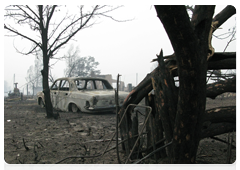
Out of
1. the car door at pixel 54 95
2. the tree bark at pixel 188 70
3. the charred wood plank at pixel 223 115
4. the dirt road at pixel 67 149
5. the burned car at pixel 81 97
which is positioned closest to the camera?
the tree bark at pixel 188 70

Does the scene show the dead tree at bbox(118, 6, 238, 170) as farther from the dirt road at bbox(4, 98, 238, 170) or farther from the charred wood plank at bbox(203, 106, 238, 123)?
the dirt road at bbox(4, 98, 238, 170)

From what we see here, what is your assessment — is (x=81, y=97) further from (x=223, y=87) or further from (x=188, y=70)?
(x=188, y=70)

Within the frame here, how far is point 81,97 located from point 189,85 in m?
6.21

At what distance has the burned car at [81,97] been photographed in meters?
7.24

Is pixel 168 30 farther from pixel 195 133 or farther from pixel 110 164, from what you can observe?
pixel 110 164

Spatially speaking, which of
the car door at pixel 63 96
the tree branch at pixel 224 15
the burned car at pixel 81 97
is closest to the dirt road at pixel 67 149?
the tree branch at pixel 224 15

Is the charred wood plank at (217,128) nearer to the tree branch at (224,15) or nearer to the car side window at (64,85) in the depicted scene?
the tree branch at (224,15)

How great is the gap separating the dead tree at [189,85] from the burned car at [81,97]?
4639mm

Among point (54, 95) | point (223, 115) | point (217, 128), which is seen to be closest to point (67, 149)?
point (217, 128)

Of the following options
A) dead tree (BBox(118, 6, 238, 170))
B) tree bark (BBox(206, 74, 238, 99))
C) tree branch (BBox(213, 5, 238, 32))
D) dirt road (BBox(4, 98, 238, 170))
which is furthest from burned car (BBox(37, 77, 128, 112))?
tree bark (BBox(206, 74, 238, 99))

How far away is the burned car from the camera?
23.7 ft

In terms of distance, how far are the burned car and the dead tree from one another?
15.2 feet

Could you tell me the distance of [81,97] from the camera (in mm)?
7539

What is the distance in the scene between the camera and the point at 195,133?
1.89 metres
